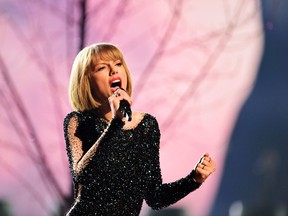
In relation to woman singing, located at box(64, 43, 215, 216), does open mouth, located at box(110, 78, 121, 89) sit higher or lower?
higher

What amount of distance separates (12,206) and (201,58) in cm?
120

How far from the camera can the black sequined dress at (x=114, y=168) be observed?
0.99 m

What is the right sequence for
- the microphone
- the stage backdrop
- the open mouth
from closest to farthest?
the microphone < the open mouth < the stage backdrop

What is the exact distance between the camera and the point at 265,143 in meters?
3.08

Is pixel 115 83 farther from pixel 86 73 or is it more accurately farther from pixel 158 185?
→ pixel 158 185

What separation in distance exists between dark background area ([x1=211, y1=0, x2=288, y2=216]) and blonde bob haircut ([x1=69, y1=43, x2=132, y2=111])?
195 centimetres

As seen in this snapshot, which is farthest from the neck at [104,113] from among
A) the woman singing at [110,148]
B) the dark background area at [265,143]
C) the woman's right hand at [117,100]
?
the dark background area at [265,143]

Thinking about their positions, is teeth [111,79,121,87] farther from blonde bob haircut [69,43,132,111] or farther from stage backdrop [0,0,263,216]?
stage backdrop [0,0,263,216]

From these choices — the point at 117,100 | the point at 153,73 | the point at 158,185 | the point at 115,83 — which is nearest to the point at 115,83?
the point at 115,83

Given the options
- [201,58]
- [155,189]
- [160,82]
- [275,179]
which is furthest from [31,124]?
[155,189]

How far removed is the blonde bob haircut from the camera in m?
1.08

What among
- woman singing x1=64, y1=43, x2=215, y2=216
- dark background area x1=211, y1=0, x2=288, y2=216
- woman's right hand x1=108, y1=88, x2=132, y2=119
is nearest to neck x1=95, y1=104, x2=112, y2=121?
woman singing x1=64, y1=43, x2=215, y2=216

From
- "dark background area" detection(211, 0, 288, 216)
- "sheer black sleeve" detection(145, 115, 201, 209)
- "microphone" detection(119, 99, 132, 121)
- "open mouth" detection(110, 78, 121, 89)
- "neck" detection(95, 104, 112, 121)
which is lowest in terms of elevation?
"sheer black sleeve" detection(145, 115, 201, 209)

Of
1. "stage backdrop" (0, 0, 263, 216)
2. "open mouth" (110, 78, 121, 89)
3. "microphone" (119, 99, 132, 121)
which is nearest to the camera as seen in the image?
"microphone" (119, 99, 132, 121)
